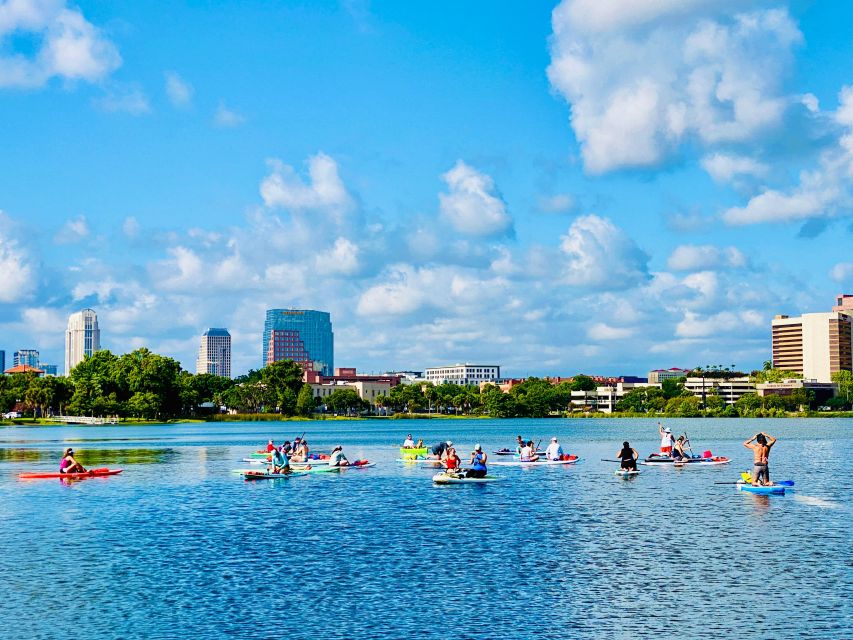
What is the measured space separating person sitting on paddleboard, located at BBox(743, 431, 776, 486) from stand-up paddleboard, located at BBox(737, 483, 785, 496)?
45 centimetres

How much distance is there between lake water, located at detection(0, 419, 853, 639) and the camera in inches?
1033

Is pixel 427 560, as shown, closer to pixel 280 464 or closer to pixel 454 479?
pixel 454 479

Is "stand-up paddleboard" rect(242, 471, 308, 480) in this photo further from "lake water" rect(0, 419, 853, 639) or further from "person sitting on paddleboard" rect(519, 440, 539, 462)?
"person sitting on paddleboard" rect(519, 440, 539, 462)

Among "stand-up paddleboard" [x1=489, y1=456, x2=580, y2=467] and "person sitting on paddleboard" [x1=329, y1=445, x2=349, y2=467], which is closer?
"person sitting on paddleboard" [x1=329, y1=445, x2=349, y2=467]

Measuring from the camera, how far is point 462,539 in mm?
39750

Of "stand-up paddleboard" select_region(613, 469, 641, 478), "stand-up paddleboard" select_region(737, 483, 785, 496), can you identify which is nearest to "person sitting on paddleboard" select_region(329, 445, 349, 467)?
"stand-up paddleboard" select_region(613, 469, 641, 478)

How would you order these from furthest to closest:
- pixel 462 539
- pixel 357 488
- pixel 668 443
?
pixel 668 443 → pixel 357 488 → pixel 462 539

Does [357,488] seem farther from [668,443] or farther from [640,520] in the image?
[668,443]

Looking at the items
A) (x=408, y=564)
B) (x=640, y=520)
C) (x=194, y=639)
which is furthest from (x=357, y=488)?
(x=194, y=639)

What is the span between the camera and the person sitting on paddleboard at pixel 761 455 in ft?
167

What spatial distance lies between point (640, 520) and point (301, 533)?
1565 cm

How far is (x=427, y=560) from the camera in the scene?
35094mm

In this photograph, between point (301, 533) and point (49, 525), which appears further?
point (49, 525)

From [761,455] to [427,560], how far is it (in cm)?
2479
